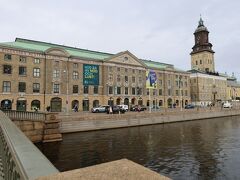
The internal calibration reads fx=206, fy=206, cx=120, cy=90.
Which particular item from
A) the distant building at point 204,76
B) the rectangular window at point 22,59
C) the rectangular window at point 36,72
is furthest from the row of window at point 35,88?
the distant building at point 204,76

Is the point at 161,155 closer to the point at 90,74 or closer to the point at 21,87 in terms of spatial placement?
the point at 21,87

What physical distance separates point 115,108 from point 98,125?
12402 millimetres

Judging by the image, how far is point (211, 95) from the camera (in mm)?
107000

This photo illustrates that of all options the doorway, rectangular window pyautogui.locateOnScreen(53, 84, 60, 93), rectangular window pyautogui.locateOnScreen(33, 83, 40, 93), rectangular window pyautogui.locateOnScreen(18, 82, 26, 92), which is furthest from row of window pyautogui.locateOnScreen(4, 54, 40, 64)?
the doorway

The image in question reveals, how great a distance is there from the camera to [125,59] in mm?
74188

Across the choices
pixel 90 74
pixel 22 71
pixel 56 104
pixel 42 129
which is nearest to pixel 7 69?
A: pixel 22 71

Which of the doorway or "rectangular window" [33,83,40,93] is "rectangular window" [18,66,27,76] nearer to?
"rectangular window" [33,83,40,93]

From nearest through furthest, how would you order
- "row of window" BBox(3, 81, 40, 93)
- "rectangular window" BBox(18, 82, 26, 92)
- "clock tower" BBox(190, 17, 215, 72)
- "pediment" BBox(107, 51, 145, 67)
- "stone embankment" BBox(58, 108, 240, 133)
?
"stone embankment" BBox(58, 108, 240, 133), "row of window" BBox(3, 81, 40, 93), "rectangular window" BBox(18, 82, 26, 92), "pediment" BBox(107, 51, 145, 67), "clock tower" BBox(190, 17, 215, 72)

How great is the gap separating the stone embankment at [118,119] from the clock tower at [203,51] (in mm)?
62712

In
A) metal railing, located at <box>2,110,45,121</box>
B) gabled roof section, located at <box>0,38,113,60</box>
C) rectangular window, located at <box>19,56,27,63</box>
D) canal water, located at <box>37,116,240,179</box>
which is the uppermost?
gabled roof section, located at <box>0,38,113,60</box>

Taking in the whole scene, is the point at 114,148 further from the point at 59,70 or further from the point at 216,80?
the point at 216,80

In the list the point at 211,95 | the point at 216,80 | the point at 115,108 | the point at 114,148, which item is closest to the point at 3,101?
the point at 115,108

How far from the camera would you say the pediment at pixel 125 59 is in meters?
71.2

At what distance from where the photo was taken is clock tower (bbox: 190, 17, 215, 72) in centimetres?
11800
